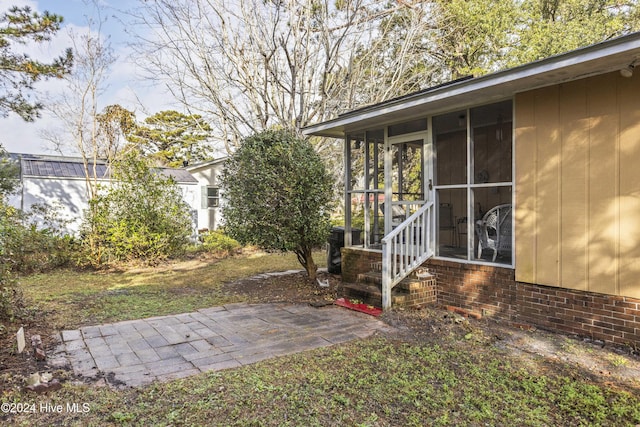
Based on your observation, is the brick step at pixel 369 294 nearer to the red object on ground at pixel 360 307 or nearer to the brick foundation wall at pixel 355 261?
the red object on ground at pixel 360 307

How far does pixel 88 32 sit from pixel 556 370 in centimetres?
1241

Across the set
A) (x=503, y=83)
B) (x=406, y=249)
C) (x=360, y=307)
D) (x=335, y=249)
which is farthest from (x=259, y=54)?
(x=360, y=307)

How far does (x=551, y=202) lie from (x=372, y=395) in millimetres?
2965

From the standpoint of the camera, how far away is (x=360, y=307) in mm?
5312

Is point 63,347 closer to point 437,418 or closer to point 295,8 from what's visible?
point 437,418

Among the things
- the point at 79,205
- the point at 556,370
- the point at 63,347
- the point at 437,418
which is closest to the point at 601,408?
the point at 556,370

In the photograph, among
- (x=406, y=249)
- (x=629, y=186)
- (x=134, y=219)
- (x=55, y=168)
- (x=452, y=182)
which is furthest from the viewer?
(x=55, y=168)

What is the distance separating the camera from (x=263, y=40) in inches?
414

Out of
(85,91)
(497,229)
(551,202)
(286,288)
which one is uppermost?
(85,91)

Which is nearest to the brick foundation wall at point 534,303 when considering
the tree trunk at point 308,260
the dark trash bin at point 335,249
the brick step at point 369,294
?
the brick step at point 369,294

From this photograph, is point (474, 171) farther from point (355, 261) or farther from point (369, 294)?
point (369, 294)

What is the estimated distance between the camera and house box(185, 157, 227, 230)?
15922 millimetres

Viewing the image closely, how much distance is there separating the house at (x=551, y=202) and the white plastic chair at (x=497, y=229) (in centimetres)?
1

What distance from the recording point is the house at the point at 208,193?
15.9 meters
